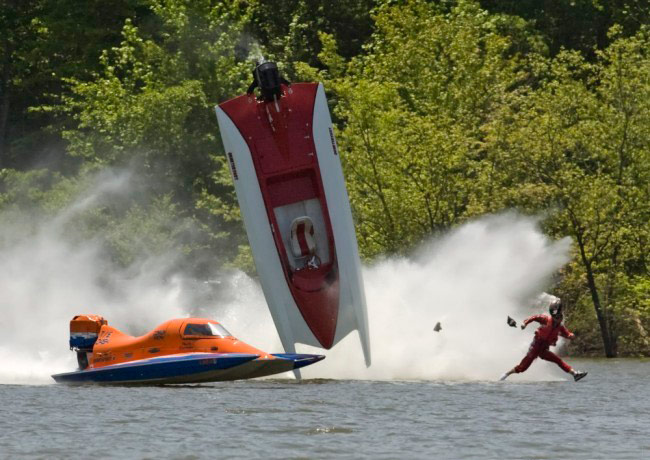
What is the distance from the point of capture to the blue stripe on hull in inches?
1032

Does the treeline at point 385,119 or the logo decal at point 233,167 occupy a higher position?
the treeline at point 385,119

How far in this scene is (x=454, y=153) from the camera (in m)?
41.6

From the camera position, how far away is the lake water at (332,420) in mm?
18203

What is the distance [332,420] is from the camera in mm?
21047

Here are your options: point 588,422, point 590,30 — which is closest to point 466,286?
point 588,422

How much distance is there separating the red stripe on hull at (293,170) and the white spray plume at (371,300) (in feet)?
4.67

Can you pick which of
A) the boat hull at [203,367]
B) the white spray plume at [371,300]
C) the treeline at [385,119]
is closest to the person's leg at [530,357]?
the white spray plume at [371,300]

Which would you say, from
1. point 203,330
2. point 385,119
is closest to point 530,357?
point 203,330

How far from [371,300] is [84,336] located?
715 centimetres

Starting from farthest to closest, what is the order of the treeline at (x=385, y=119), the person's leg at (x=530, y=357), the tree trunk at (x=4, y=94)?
the tree trunk at (x=4, y=94)
the treeline at (x=385, y=119)
the person's leg at (x=530, y=357)

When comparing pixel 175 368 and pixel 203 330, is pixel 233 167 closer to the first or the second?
pixel 203 330

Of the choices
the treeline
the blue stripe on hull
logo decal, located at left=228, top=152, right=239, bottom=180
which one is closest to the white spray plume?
the treeline

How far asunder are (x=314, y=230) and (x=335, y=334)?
204 centimetres

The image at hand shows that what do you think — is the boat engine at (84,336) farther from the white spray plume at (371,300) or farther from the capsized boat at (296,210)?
the capsized boat at (296,210)
